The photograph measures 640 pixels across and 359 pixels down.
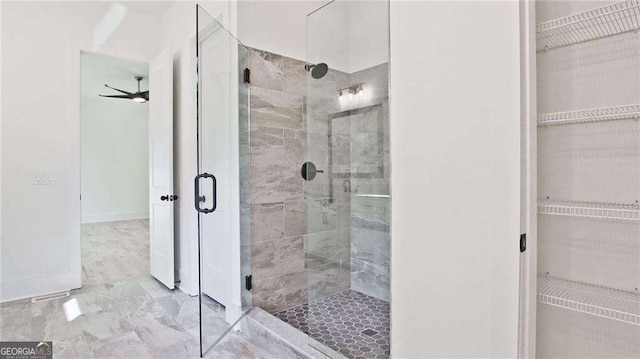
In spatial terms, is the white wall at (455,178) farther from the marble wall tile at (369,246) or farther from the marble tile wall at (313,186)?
the marble wall tile at (369,246)

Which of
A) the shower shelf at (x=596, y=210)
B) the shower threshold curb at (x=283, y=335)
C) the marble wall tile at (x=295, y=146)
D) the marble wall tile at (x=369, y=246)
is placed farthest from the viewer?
the marble wall tile at (x=295, y=146)

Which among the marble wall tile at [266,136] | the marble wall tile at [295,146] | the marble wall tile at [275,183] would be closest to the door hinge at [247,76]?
the marble wall tile at [266,136]

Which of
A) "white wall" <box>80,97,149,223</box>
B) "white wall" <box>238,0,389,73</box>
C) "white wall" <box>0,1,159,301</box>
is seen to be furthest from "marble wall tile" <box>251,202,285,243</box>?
"white wall" <box>80,97,149,223</box>

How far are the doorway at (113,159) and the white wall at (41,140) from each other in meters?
2.03

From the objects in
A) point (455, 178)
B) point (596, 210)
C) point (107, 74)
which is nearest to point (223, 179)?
point (455, 178)

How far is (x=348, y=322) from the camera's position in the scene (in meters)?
2.32

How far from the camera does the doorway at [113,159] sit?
18.9ft

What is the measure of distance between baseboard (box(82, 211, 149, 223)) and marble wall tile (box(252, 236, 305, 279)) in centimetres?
614

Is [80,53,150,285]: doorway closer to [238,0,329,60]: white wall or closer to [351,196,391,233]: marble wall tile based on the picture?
[238,0,329,60]: white wall

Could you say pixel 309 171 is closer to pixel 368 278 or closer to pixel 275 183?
pixel 275 183

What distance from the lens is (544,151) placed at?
1.43 metres

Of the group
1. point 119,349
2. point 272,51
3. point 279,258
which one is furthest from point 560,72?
point 119,349

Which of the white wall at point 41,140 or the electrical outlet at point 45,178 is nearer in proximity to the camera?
the white wall at point 41,140

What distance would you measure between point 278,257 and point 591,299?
6.43ft
